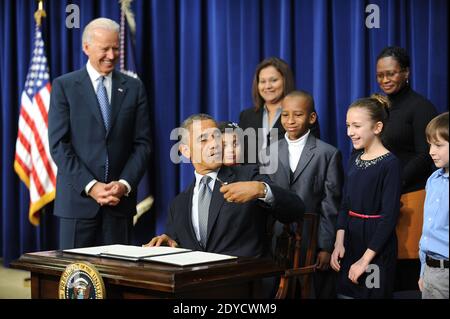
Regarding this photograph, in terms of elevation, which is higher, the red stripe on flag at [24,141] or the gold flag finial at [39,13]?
the gold flag finial at [39,13]

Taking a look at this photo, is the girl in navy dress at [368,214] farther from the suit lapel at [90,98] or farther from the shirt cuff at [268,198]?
the suit lapel at [90,98]

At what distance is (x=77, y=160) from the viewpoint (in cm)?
396

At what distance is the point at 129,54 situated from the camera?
5.69 m

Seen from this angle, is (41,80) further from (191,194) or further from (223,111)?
(191,194)

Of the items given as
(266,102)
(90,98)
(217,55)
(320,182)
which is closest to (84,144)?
(90,98)

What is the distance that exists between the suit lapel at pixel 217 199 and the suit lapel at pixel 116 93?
1.29 meters

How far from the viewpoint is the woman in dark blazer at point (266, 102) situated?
13.9ft

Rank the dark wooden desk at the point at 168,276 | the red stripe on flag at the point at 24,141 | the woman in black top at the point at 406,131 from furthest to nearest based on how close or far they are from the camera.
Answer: the red stripe on flag at the point at 24,141 < the woman in black top at the point at 406,131 < the dark wooden desk at the point at 168,276

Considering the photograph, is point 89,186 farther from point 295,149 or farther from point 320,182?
point 320,182

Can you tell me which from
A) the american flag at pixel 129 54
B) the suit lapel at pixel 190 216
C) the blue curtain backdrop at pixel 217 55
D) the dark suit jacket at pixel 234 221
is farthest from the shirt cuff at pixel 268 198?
the american flag at pixel 129 54

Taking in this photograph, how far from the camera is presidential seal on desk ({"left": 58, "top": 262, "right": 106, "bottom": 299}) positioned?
2.25m

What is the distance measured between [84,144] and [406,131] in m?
1.84

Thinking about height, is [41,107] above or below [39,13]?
below
